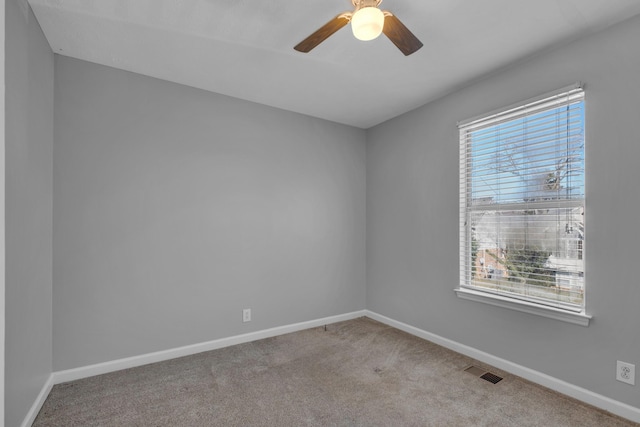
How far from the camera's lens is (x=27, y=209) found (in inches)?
75.0

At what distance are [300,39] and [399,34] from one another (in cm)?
77

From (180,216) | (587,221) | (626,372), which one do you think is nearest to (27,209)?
(180,216)

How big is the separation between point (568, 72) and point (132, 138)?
3.36 meters

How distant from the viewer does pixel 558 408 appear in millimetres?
2080

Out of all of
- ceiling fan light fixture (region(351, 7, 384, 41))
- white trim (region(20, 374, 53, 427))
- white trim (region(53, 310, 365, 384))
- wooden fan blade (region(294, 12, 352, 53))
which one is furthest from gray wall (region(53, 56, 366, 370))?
ceiling fan light fixture (region(351, 7, 384, 41))

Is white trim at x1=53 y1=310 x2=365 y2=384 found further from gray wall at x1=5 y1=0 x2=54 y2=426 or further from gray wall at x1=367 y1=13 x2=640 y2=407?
gray wall at x1=367 y1=13 x2=640 y2=407

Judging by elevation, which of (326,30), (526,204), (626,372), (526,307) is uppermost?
(326,30)

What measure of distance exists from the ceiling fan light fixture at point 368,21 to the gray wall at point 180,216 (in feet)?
6.30

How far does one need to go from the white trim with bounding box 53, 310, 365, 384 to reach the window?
67.5 inches

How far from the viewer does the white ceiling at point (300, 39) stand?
1.91 m

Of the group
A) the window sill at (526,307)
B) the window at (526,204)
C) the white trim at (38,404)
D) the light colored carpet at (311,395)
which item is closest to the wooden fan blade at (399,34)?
the window at (526,204)

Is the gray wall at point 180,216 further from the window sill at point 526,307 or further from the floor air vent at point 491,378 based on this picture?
the floor air vent at point 491,378

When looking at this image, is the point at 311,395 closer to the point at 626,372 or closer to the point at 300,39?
the point at 626,372

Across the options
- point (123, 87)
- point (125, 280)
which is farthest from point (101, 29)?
point (125, 280)
